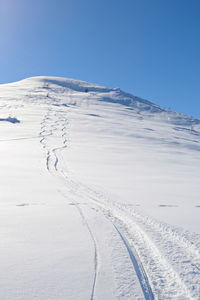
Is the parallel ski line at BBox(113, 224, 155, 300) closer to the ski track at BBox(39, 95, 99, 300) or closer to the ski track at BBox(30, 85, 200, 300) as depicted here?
the ski track at BBox(30, 85, 200, 300)

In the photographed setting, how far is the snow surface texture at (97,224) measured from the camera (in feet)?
5.86

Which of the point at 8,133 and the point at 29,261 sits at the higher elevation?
the point at 8,133

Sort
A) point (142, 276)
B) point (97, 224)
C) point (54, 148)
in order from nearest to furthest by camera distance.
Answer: point (142, 276), point (97, 224), point (54, 148)

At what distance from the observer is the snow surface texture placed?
1.79m

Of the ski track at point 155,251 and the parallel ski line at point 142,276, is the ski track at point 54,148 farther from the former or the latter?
the parallel ski line at point 142,276

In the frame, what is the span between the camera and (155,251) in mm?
2332

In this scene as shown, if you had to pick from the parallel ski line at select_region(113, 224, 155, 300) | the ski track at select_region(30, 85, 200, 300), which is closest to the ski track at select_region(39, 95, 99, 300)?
the ski track at select_region(30, 85, 200, 300)

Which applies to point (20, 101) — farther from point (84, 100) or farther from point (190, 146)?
point (190, 146)

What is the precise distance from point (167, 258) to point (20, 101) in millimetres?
18074

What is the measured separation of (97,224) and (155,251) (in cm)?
79

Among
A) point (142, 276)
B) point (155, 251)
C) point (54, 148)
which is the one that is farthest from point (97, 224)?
point (54, 148)

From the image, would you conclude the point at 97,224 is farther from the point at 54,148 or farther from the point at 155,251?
the point at 54,148

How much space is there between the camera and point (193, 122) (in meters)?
20.8

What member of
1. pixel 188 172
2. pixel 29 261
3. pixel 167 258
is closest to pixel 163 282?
pixel 167 258
